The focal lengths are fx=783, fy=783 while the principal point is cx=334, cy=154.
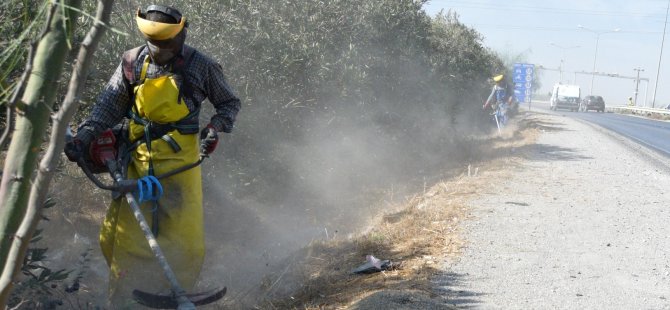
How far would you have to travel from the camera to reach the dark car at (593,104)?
6185 cm

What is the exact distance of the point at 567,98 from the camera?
61.2m

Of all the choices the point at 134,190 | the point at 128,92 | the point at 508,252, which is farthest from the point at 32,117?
the point at 508,252

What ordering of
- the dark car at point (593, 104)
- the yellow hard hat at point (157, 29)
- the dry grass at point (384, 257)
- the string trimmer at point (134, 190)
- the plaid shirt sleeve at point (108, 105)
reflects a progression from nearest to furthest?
the string trimmer at point (134, 190) < the yellow hard hat at point (157, 29) < the plaid shirt sleeve at point (108, 105) < the dry grass at point (384, 257) < the dark car at point (593, 104)

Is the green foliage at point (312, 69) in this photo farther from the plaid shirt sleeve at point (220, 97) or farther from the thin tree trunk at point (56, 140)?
the thin tree trunk at point (56, 140)

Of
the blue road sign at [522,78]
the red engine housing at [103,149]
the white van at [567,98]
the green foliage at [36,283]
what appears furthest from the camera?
the white van at [567,98]

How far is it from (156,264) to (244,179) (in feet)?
18.1

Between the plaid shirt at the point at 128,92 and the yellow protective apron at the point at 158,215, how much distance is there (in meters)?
0.07

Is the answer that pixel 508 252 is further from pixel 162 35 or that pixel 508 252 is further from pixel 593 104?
pixel 593 104

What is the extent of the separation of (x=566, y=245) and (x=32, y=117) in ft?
18.4

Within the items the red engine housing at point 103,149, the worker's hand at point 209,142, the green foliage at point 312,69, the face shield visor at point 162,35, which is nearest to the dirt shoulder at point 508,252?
the worker's hand at point 209,142

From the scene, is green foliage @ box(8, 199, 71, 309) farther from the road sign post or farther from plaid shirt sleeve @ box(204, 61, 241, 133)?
the road sign post

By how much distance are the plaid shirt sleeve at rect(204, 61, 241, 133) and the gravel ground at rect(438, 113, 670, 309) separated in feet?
6.03

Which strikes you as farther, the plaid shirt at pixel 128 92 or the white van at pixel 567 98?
the white van at pixel 567 98

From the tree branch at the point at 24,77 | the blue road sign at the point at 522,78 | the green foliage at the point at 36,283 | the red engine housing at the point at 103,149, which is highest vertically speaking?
the tree branch at the point at 24,77
